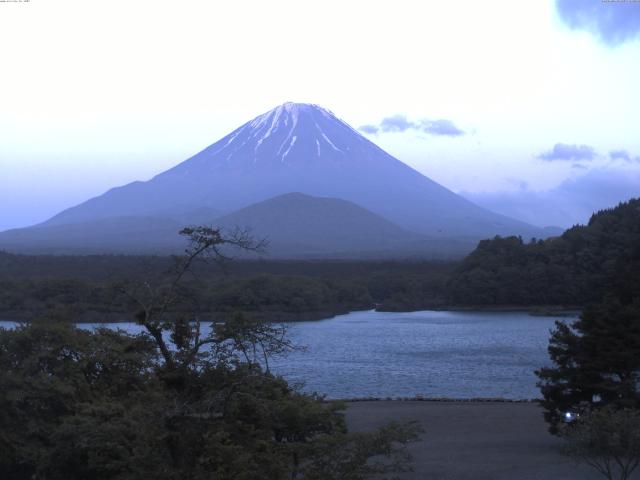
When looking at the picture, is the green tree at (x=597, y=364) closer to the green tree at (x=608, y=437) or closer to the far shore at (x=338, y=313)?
the green tree at (x=608, y=437)

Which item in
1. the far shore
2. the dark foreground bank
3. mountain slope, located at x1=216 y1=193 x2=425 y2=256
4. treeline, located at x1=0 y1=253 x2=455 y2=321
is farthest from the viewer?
mountain slope, located at x1=216 y1=193 x2=425 y2=256

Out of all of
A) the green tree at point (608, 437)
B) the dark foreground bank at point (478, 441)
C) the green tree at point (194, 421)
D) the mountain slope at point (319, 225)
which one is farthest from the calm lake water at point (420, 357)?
the mountain slope at point (319, 225)

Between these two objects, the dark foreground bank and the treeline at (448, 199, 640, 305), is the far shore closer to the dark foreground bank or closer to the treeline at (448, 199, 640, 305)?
the treeline at (448, 199, 640, 305)

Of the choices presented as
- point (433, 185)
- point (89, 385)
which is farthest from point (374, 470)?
point (433, 185)

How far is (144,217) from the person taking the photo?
84.4m

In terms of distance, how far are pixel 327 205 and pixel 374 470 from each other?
78.4 m

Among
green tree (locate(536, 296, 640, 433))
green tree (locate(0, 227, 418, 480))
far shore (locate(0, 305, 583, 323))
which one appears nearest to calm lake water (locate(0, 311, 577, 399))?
far shore (locate(0, 305, 583, 323))

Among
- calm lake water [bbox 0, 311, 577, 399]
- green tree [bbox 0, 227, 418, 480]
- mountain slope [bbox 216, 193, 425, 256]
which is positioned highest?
mountain slope [bbox 216, 193, 425, 256]

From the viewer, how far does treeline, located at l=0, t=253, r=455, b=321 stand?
27.7 metres

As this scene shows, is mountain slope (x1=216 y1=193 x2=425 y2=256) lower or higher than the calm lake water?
higher

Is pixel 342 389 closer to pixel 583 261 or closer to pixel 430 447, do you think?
pixel 430 447

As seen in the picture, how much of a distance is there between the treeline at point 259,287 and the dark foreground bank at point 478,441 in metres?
9.30

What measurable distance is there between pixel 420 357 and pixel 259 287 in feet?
43.1

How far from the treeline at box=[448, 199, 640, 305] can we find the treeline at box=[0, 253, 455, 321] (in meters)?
2.08
